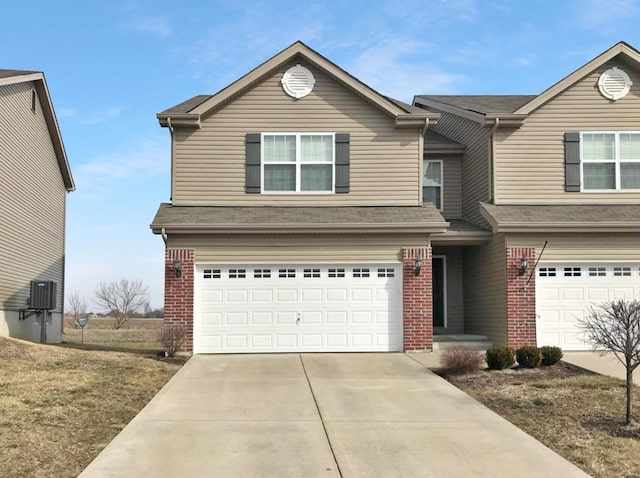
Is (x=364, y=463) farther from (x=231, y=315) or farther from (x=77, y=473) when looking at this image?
(x=231, y=315)

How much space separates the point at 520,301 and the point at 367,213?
4.15 meters

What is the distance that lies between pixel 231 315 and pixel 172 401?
5465mm

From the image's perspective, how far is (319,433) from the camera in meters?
9.20

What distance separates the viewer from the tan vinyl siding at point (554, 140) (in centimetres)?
1770

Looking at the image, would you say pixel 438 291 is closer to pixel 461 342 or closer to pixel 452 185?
pixel 461 342

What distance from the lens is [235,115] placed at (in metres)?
17.4

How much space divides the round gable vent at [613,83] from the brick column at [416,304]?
6.45 m

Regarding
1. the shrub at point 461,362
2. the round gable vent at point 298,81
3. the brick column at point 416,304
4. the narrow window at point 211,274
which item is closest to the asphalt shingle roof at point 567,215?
the brick column at point 416,304

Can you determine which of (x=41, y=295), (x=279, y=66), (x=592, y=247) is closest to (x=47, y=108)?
(x=41, y=295)

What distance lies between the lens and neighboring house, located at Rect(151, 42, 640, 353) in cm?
1648

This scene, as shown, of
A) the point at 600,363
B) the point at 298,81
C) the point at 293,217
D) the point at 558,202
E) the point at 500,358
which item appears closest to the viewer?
the point at 500,358

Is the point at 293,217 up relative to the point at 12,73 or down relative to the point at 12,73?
down

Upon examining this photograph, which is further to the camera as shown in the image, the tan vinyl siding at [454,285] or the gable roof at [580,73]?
the tan vinyl siding at [454,285]

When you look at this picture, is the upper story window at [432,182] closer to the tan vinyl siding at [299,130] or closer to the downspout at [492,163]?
the downspout at [492,163]
